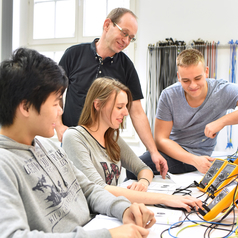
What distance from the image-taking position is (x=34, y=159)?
2.47 ft

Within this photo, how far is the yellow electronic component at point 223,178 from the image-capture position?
1.02 m

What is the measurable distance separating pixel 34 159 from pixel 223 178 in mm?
777

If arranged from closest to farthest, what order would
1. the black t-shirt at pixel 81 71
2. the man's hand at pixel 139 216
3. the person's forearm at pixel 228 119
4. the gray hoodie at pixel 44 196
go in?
1. the gray hoodie at pixel 44 196
2. the man's hand at pixel 139 216
3. the person's forearm at pixel 228 119
4. the black t-shirt at pixel 81 71

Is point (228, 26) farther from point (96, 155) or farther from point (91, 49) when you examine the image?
point (96, 155)

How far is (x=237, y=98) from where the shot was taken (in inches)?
70.9

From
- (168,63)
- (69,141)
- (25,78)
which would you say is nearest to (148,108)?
(168,63)

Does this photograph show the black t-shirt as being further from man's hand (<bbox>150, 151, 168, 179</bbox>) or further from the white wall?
the white wall

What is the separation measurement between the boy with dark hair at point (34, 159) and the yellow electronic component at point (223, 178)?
1.29 feet

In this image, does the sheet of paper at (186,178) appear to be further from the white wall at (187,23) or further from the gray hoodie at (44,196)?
the white wall at (187,23)

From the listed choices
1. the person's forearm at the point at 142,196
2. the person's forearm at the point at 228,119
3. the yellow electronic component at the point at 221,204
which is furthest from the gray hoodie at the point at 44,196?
the person's forearm at the point at 228,119

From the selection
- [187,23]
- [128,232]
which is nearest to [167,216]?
[128,232]

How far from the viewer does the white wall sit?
2.92 meters

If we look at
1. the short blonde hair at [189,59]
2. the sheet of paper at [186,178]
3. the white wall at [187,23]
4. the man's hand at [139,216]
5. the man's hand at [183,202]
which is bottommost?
the sheet of paper at [186,178]

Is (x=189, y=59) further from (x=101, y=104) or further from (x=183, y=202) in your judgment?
(x=183, y=202)
